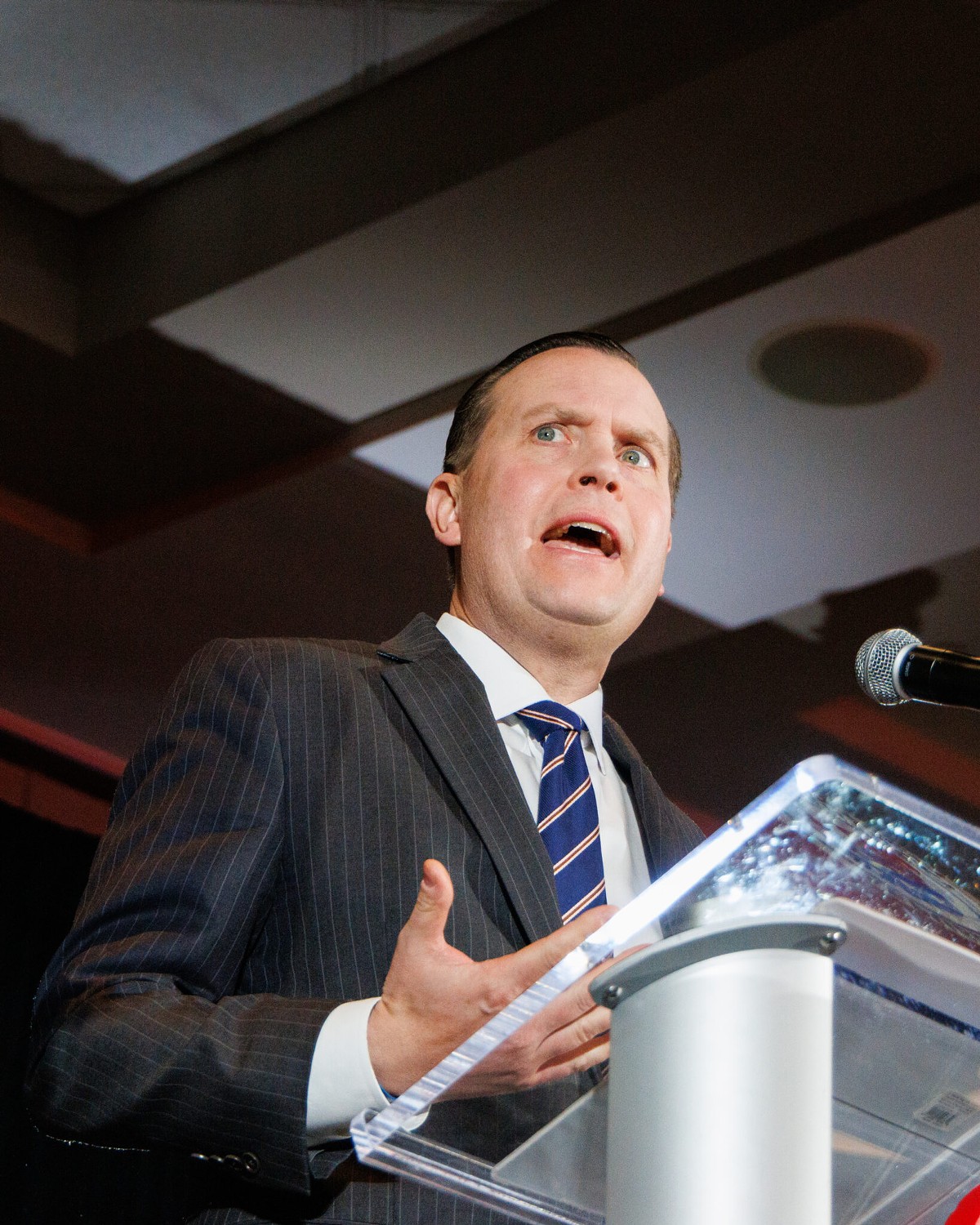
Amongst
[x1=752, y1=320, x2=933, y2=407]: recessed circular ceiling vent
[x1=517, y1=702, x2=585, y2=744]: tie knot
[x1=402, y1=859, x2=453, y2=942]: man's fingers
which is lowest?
[x1=402, y1=859, x2=453, y2=942]: man's fingers

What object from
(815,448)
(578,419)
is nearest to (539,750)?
(578,419)

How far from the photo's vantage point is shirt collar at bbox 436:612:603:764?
1604mm

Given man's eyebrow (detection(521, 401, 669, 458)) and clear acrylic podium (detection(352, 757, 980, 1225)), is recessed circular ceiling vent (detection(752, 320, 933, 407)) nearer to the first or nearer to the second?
man's eyebrow (detection(521, 401, 669, 458))

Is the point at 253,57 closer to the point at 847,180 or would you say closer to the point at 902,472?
the point at 847,180

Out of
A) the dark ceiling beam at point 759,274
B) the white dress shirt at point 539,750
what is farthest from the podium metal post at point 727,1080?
the dark ceiling beam at point 759,274

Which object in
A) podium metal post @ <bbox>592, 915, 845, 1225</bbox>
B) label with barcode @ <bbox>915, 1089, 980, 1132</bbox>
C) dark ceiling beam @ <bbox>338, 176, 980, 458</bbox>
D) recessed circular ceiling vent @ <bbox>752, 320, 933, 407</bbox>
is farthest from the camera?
recessed circular ceiling vent @ <bbox>752, 320, 933, 407</bbox>

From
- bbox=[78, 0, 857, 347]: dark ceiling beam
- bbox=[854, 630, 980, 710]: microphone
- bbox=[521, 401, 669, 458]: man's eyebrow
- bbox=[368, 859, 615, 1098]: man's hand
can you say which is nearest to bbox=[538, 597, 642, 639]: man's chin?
bbox=[521, 401, 669, 458]: man's eyebrow

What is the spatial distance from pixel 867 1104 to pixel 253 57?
277 cm

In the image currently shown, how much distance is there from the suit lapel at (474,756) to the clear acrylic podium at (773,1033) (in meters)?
0.42

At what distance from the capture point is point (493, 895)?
1274 mm

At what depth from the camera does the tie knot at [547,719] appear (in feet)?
4.98

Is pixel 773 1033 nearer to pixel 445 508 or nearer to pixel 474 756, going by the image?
pixel 474 756

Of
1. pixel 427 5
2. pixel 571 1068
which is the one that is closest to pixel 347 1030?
pixel 571 1068

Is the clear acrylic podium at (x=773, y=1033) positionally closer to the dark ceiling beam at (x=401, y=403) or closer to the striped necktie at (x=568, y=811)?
the striped necktie at (x=568, y=811)
